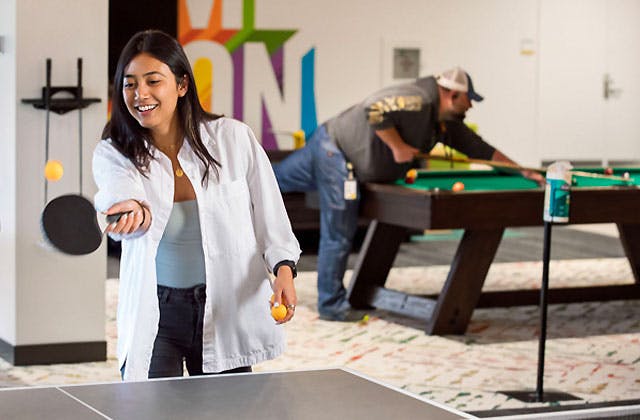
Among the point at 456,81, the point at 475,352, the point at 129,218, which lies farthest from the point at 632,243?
the point at 129,218

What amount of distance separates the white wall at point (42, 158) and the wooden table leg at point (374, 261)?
6.56 ft

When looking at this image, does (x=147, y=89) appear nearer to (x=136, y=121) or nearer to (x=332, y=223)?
(x=136, y=121)

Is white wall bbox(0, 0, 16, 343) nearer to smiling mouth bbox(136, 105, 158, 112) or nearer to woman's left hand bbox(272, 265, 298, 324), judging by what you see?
smiling mouth bbox(136, 105, 158, 112)

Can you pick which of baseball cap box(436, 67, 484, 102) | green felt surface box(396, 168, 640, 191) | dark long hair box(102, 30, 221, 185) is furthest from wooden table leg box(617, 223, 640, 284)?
dark long hair box(102, 30, 221, 185)

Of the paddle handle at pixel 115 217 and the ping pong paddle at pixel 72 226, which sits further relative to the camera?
the paddle handle at pixel 115 217

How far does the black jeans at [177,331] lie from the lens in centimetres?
287

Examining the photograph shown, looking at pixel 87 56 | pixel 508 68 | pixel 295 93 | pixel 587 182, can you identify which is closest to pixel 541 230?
pixel 508 68

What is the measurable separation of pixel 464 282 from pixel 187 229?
3679mm

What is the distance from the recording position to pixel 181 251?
287 centimetres

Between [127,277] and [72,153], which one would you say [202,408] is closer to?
[127,277]

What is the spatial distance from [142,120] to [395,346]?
11.5ft

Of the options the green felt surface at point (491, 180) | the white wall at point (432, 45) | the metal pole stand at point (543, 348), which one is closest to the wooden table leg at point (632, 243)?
the green felt surface at point (491, 180)

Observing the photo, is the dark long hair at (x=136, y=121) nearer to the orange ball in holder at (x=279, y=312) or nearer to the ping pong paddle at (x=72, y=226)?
the orange ball in holder at (x=279, y=312)

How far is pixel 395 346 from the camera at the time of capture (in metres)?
6.11
